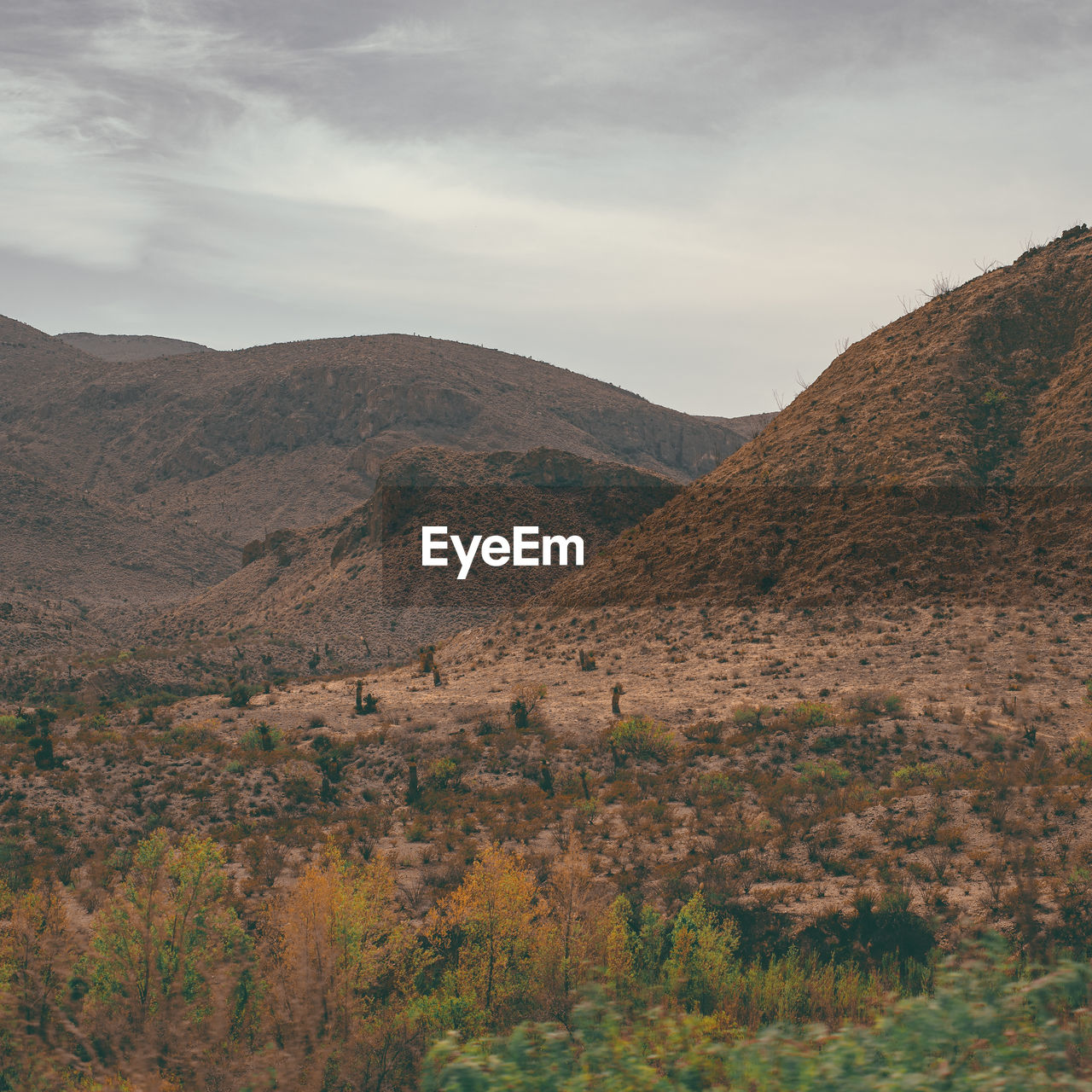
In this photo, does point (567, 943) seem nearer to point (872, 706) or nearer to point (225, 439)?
point (872, 706)

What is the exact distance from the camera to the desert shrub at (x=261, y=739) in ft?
96.5

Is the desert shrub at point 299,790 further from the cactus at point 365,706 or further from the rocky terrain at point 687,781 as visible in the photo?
the cactus at point 365,706

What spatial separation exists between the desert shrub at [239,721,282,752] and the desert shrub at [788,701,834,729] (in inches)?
612

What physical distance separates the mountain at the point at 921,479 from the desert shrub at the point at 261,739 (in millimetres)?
17698

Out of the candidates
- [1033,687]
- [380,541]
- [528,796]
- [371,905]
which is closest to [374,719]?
[528,796]

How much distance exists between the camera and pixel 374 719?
107ft

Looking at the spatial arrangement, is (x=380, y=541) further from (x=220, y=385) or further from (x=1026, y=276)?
(x=220, y=385)

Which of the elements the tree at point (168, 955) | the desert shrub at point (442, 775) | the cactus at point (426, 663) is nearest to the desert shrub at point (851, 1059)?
the tree at point (168, 955)

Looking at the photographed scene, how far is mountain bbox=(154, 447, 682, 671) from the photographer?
58219 mm

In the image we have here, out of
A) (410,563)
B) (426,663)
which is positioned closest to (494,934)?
(426,663)

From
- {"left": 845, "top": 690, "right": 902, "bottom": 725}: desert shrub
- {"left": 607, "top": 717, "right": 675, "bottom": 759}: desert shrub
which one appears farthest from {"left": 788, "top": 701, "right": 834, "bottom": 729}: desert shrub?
{"left": 607, "top": 717, "right": 675, "bottom": 759}: desert shrub

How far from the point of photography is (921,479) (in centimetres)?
3900

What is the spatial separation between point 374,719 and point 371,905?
18.4 metres

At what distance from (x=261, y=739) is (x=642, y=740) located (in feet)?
39.2
